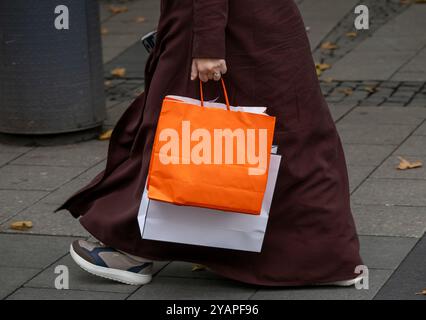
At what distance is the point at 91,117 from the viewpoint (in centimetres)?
741

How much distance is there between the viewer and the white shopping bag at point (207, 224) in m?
4.59

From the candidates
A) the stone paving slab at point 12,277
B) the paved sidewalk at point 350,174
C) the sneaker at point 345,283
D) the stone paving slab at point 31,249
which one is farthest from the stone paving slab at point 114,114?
the sneaker at point 345,283

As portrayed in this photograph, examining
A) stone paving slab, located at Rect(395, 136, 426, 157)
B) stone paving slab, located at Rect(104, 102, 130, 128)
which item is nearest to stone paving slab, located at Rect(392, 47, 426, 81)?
stone paving slab, located at Rect(395, 136, 426, 157)

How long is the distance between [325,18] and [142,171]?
5.90 meters

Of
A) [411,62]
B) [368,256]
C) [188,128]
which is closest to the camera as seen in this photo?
[188,128]

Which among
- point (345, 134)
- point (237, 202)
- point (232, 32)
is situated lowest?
point (345, 134)

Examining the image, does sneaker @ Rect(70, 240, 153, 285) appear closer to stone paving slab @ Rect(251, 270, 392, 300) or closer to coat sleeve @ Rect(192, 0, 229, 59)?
stone paving slab @ Rect(251, 270, 392, 300)

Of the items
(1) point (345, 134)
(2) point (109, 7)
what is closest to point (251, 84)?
A: (1) point (345, 134)

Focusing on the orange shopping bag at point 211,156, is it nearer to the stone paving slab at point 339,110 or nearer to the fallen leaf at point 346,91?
the stone paving slab at point 339,110

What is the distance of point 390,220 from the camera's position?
5688 millimetres

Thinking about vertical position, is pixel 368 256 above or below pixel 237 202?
below

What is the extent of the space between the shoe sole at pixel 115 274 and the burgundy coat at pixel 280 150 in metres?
0.11

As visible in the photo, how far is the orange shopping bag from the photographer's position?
4395mm

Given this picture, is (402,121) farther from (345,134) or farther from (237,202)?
(237,202)
